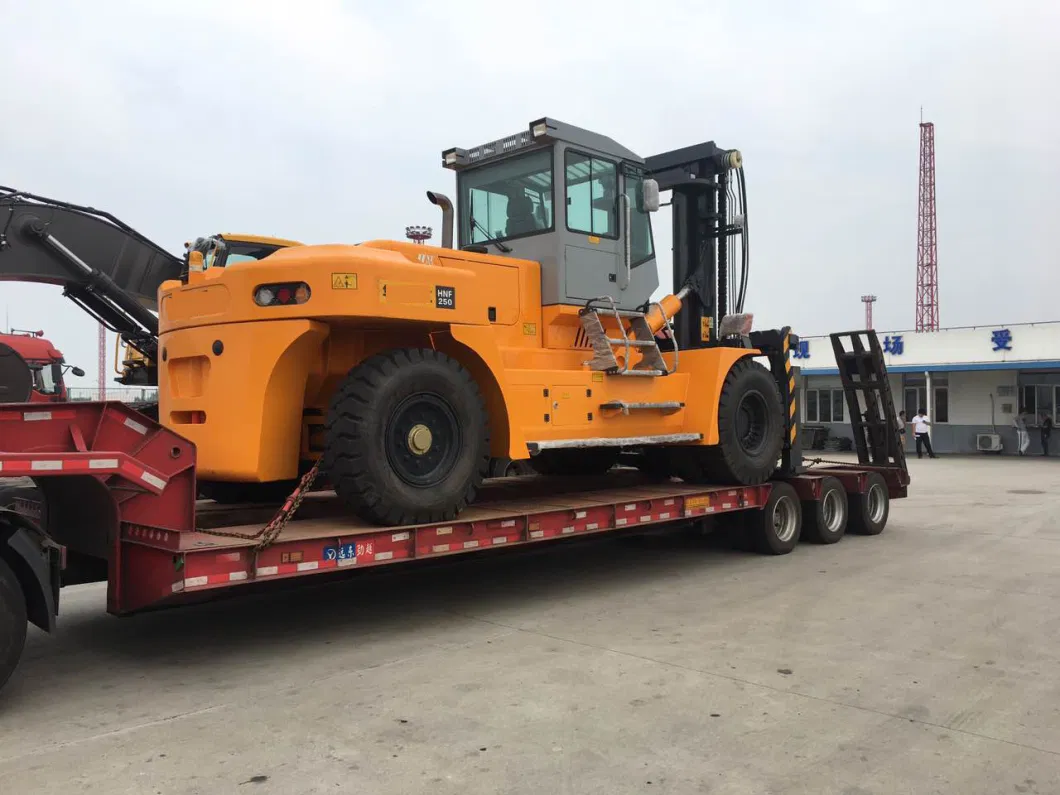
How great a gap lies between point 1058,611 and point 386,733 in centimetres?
558

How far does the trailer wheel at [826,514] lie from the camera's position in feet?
34.1

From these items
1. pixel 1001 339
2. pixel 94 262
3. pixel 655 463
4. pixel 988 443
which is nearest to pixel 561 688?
pixel 655 463

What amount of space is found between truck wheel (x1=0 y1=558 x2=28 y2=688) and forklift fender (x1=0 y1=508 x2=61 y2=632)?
5 centimetres

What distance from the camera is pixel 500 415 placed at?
22.6 ft

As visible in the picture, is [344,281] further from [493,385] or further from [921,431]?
[921,431]

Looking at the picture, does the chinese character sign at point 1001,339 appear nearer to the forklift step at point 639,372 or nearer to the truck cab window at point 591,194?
the forklift step at point 639,372

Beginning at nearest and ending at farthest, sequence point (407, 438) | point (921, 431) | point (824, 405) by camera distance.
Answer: point (407, 438) → point (921, 431) → point (824, 405)

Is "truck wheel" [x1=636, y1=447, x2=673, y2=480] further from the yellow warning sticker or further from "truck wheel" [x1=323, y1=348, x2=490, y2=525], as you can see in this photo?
the yellow warning sticker

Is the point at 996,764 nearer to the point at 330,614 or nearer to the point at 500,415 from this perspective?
the point at 500,415

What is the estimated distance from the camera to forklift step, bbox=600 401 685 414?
7.67 meters

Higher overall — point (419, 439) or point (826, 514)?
point (419, 439)

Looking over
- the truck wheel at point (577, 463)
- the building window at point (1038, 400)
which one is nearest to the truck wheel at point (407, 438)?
the truck wheel at point (577, 463)

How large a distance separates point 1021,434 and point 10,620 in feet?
93.8

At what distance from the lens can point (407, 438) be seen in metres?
6.20
